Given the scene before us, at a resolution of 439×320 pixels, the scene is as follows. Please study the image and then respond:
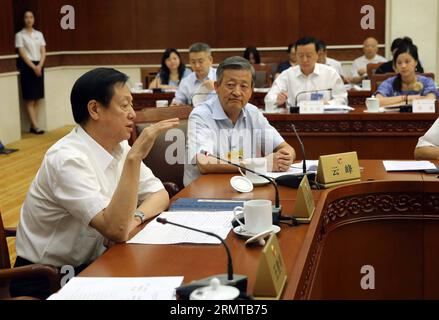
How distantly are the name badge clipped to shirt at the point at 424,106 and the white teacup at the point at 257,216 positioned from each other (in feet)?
9.56

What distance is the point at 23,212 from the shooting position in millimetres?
2256

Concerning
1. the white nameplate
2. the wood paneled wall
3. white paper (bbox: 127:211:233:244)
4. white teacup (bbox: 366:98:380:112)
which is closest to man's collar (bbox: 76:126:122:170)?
white paper (bbox: 127:211:233:244)

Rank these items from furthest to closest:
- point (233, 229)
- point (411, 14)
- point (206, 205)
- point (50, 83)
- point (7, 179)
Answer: point (50, 83)
point (411, 14)
point (7, 179)
point (206, 205)
point (233, 229)

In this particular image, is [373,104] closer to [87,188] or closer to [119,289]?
[87,188]

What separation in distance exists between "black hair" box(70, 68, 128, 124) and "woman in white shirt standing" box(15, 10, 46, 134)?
703 centimetres

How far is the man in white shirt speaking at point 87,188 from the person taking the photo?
205 centimetres

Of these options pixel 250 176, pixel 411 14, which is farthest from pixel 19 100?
pixel 250 176

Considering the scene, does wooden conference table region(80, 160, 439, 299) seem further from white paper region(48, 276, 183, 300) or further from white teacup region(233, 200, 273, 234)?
white paper region(48, 276, 183, 300)

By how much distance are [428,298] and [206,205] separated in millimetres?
1051

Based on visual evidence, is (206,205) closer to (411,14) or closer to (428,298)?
(428,298)

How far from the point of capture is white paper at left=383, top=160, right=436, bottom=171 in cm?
298

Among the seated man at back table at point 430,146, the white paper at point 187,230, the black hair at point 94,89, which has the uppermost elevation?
the black hair at point 94,89

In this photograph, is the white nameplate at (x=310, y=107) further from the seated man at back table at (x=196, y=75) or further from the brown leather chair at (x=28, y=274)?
the brown leather chair at (x=28, y=274)

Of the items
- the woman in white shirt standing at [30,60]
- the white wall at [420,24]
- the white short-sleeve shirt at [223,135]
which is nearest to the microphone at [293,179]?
the white short-sleeve shirt at [223,135]
